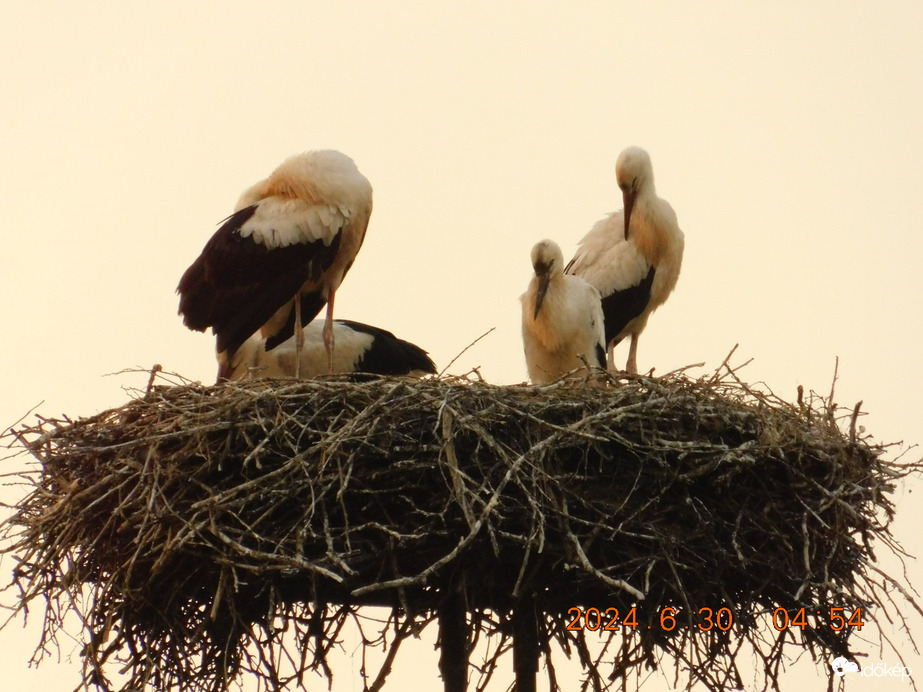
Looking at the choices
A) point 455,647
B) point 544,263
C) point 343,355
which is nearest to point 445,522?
point 455,647

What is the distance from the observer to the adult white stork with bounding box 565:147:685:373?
25.0 feet

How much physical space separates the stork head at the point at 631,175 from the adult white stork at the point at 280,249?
5.03 feet

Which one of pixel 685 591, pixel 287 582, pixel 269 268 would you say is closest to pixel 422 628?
pixel 287 582

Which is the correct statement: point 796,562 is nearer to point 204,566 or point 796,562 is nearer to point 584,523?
point 584,523

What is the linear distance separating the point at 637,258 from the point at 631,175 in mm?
396

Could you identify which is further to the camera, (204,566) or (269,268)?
(269,268)

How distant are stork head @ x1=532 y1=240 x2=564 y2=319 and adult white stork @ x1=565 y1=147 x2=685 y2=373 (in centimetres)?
88

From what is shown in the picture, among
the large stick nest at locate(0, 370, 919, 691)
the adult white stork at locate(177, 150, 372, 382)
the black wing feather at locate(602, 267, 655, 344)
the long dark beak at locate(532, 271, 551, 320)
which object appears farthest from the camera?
the black wing feather at locate(602, 267, 655, 344)

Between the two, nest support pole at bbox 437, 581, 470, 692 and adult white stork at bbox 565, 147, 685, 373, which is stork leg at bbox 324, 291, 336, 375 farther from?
nest support pole at bbox 437, 581, 470, 692

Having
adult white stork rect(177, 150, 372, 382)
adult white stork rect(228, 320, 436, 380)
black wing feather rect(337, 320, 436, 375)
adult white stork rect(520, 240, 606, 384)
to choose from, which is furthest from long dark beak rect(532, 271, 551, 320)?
black wing feather rect(337, 320, 436, 375)

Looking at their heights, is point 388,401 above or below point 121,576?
above

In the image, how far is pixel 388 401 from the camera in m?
5.11

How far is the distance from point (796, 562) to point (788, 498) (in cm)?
22

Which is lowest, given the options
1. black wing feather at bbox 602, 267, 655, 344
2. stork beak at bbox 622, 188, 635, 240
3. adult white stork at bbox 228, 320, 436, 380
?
adult white stork at bbox 228, 320, 436, 380
